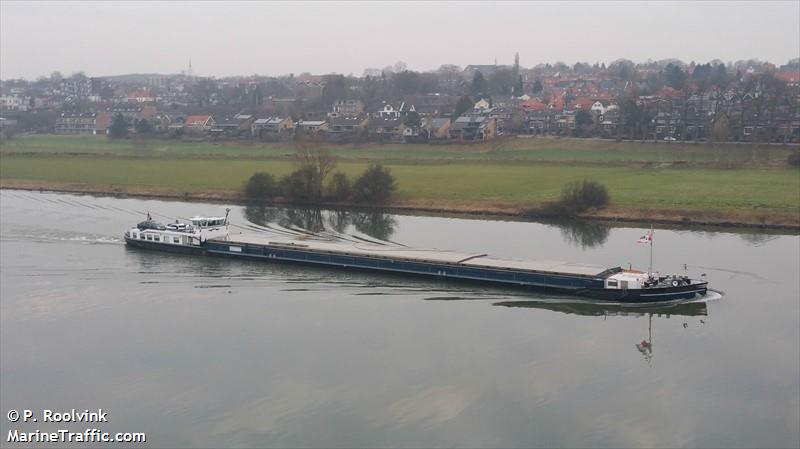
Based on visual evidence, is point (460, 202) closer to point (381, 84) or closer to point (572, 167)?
point (572, 167)

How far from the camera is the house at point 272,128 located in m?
121

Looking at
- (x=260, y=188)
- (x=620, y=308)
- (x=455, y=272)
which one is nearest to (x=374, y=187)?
(x=260, y=188)

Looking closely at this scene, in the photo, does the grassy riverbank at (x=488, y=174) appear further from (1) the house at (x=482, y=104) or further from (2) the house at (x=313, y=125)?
(1) the house at (x=482, y=104)

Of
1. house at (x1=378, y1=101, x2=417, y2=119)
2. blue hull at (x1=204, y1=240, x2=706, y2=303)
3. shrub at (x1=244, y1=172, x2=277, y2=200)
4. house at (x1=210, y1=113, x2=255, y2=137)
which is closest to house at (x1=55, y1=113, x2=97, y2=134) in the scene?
house at (x1=210, y1=113, x2=255, y2=137)

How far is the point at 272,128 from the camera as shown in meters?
126

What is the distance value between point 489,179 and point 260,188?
1937 centimetres

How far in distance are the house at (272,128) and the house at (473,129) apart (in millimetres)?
22928

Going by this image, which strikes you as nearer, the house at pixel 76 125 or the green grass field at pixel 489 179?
the green grass field at pixel 489 179

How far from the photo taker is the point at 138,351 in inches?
1235

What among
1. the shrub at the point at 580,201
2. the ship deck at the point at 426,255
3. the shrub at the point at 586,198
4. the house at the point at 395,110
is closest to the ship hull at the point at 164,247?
the ship deck at the point at 426,255

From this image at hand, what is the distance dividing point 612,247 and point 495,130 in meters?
68.1

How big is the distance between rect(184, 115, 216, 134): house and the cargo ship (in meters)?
79.5

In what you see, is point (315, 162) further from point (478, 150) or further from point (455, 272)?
point (478, 150)

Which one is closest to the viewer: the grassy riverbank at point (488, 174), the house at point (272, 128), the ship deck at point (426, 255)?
the ship deck at point (426, 255)
